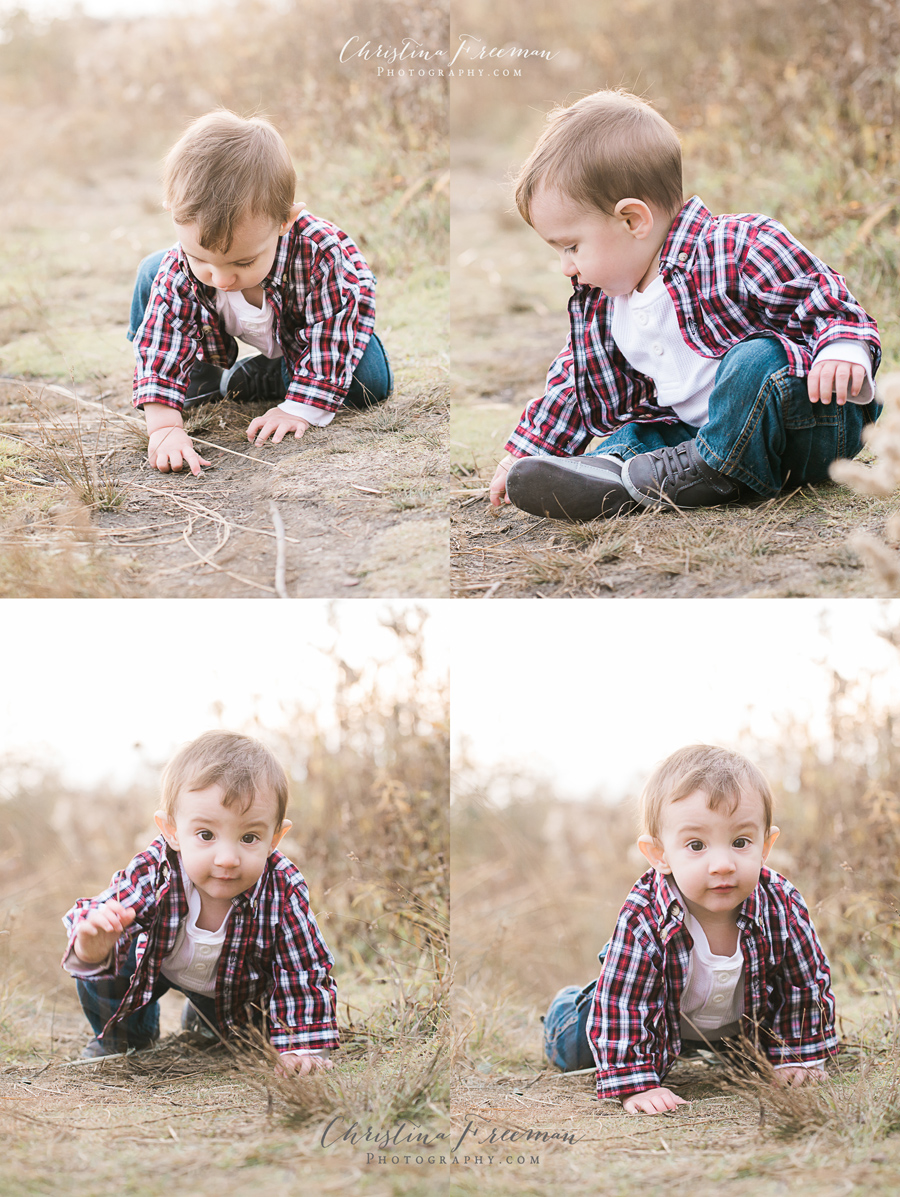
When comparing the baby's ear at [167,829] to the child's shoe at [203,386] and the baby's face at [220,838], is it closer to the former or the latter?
the baby's face at [220,838]

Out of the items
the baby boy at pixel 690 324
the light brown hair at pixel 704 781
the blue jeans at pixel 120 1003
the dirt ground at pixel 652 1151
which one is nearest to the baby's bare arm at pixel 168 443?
the baby boy at pixel 690 324

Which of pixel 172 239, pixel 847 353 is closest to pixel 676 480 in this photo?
pixel 847 353

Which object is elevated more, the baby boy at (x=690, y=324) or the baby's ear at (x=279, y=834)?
the baby boy at (x=690, y=324)

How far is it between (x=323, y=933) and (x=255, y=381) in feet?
4.77

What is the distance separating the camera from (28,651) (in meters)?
2.97

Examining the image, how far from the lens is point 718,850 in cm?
206

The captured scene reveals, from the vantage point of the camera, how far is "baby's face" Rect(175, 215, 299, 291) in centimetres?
232

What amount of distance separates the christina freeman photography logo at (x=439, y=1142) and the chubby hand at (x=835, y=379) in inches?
58.3

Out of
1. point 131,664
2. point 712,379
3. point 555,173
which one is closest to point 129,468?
point 131,664

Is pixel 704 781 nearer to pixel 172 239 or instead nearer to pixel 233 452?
pixel 233 452

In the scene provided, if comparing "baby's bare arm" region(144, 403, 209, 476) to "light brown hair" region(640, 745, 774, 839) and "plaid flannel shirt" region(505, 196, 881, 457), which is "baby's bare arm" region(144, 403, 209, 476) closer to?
"plaid flannel shirt" region(505, 196, 881, 457)

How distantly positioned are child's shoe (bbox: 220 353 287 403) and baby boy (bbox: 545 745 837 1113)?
1396mm

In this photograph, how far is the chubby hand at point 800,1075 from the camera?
1940 millimetres

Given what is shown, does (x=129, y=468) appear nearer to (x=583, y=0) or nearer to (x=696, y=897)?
(x=696, y=897)
